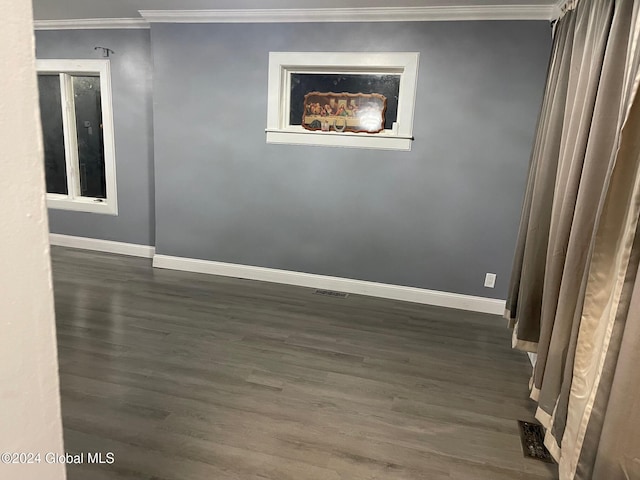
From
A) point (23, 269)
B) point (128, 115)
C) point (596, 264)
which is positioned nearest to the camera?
point (23, 269)

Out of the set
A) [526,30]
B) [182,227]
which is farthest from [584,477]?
[182,227]

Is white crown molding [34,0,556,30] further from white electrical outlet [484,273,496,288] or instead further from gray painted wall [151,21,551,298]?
white electrical outlet [484,273,496,288]

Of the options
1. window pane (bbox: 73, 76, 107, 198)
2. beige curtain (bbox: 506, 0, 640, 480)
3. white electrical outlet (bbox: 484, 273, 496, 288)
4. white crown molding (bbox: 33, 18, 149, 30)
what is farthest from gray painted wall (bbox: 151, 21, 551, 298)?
beige curtain (bbox: 506, 0, 640, 480)

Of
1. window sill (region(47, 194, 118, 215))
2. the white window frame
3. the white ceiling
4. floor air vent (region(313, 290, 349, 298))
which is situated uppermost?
the white ceiling

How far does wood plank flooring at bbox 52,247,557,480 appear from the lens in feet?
6.13

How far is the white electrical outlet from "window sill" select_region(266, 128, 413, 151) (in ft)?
4.16

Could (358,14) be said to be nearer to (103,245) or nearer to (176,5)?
(176,5)

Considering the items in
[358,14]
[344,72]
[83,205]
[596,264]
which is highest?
[358,14]

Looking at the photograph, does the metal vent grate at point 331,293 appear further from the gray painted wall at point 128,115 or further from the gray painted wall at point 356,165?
the gray painted wall at point 128,115

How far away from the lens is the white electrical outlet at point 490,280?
3.61 m

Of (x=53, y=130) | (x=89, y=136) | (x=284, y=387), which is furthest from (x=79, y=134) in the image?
(x=284, y=387)

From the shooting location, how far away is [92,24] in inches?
170

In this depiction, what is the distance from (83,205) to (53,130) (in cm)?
91

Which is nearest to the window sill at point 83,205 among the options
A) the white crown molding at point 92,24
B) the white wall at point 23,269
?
the white crown molding at point 92,24
